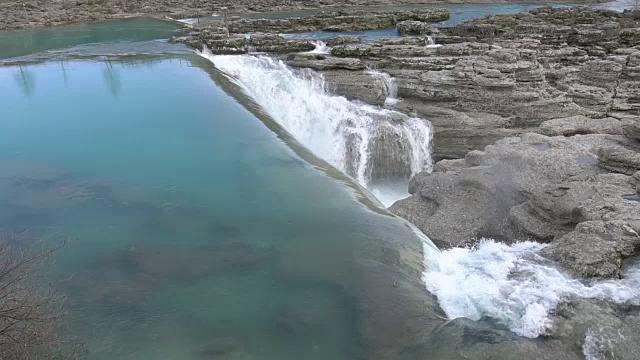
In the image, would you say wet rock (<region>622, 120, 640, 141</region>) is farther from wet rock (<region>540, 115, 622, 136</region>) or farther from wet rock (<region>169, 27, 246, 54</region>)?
wet rock (<region>169, 27, 246, 54</region>)

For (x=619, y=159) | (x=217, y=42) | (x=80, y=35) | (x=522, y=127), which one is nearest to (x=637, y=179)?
(x=619, y=159)

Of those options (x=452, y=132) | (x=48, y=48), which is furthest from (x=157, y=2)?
(x=452, y=132)

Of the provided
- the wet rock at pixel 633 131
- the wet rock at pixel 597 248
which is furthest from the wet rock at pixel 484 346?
the wet rock at pixel 633 131

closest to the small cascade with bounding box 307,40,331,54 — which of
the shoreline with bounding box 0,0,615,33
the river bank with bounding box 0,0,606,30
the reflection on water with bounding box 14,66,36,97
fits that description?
the reflection on water with bounding box 14,66,36,97

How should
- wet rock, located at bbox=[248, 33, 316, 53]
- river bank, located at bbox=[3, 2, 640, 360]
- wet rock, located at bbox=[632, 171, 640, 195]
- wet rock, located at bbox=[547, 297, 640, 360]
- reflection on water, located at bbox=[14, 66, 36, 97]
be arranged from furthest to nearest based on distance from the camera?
wet rock, located at bbox=[248, 33, 316, 53], reflection on water, located at bbox=[14, 66, 36, 97], wet rock, located at bbox=[632, 171, 640, 195], river bank, located at bbox=[3, 2, 640, 360], wet rock, located at bbox=[547, 297, 640, 360]

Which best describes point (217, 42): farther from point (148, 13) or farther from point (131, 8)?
point (131, 8)

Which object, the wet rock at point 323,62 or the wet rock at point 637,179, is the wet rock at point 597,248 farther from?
the wet rock at point 323,62
